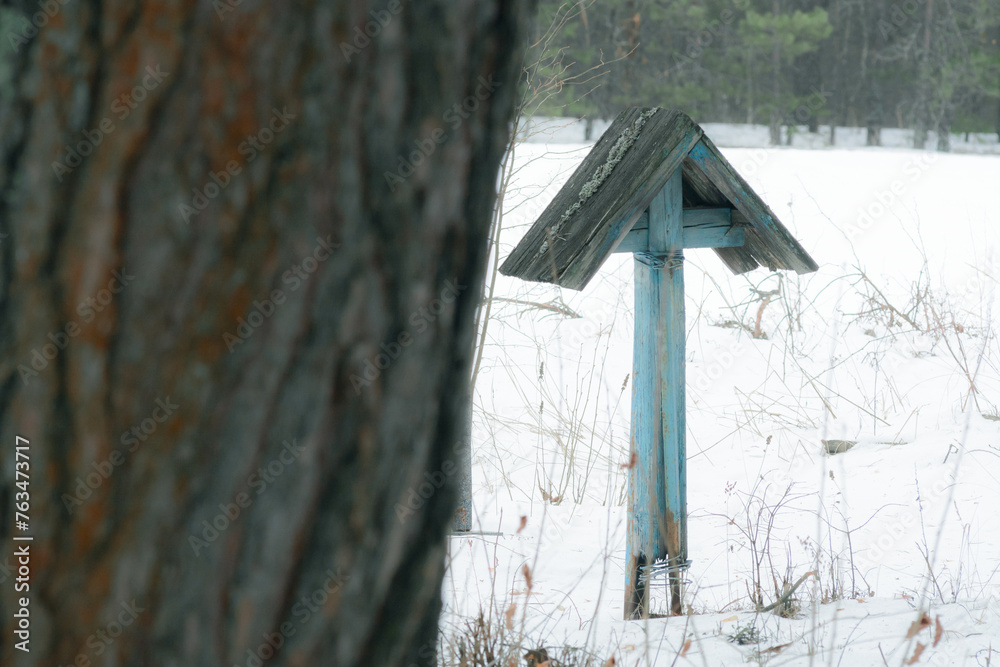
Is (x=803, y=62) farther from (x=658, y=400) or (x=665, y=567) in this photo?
(x=665, y=567)

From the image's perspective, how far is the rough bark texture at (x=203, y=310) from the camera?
2.76 feet

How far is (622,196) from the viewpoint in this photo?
2.98 m

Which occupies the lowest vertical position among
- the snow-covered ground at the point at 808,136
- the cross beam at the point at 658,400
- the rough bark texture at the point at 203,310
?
the rough bark texture at the point at 203,310

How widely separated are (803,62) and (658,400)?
34235mm

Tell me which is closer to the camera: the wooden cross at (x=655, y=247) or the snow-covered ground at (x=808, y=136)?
the wooden cross at (x=655, y=247)

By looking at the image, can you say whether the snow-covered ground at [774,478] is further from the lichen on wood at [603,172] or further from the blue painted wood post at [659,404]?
the lichen on wood at [603,172]

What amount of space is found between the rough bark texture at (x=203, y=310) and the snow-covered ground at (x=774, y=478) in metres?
1.12

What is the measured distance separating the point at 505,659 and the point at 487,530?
2.57 metres

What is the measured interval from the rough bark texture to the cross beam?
2362 millimetres

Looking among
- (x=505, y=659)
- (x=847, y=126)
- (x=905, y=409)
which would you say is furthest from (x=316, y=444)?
(x=847, y=126)

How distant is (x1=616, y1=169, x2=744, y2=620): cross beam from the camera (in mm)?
3191

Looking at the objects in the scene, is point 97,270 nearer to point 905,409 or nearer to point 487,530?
point 487,530

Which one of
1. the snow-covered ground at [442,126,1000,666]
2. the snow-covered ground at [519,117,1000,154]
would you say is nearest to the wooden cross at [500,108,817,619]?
the snow-covered ground at [442,126,1000,666]

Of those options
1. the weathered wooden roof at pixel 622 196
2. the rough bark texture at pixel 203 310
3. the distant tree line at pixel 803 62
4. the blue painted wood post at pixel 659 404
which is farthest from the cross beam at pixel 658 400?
the distant tree line at pixel 803 62
